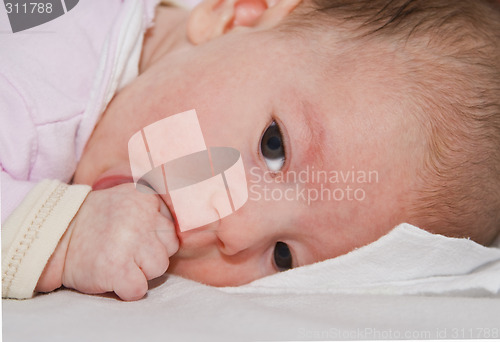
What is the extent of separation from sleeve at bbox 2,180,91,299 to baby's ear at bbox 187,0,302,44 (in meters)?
0.51

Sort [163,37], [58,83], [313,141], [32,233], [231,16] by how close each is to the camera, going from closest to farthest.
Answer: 1. [32,233]
2. [313,141]
3. [58,83]
4. [231,16]
5. [163,37]

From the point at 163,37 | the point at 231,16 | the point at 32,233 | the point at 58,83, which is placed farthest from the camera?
the point at 163,37

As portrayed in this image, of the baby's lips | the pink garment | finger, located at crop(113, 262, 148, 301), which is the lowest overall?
finger, located at crop(113, 262, 148, 301)

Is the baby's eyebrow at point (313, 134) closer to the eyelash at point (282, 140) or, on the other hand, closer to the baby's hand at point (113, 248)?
the eyelash at point (282, 140)

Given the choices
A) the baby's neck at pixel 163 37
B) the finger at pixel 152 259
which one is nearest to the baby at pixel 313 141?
the finger at pixel 152 259

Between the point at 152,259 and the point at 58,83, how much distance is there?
455 mm

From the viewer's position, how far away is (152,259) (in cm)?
91

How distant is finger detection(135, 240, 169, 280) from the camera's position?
2.96ft

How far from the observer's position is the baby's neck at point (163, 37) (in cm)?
127

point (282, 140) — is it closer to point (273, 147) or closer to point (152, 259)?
point (273, 147)

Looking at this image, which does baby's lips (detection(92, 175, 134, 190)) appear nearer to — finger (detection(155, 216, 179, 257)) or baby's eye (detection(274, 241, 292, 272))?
finger (detection(155, 216, 179, 257))

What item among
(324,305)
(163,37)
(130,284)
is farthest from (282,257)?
(163,37)

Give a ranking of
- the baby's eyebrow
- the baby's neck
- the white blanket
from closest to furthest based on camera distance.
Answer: the white blanket, the baby's eyebrow, the baby's neck

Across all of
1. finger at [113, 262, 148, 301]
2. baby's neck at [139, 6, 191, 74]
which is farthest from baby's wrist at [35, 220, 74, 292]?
baby's neck at [139, 6, 191, 74]
